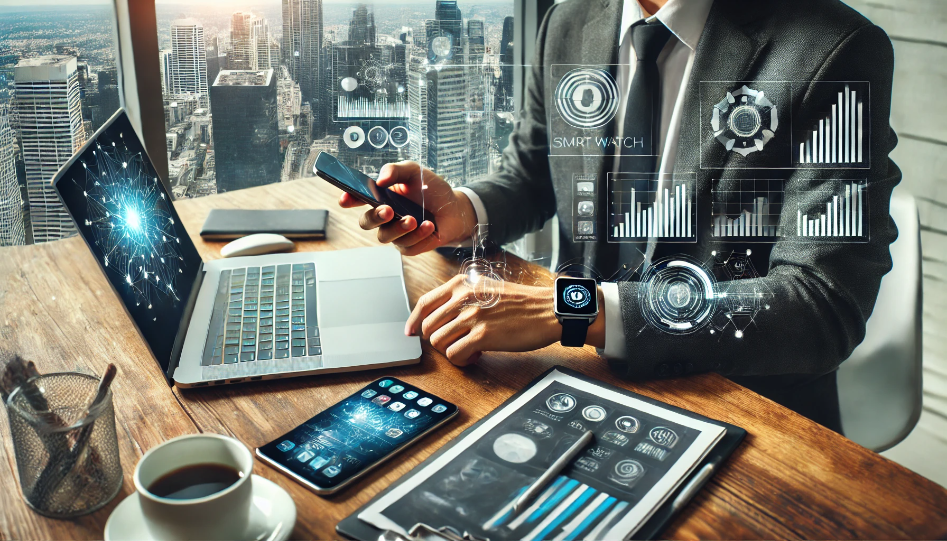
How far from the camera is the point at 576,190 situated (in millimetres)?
736

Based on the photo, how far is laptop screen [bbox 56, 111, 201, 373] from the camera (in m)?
0.65

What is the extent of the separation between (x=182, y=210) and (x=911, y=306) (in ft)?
3.90

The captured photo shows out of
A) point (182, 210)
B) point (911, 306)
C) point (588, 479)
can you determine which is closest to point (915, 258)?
Answer: point (911, 306)

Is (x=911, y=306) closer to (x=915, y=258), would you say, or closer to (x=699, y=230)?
(x=915, y=258)

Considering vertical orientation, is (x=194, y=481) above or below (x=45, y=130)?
below

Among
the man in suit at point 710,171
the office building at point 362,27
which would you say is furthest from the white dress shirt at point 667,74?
Result: the office building at point 362,27

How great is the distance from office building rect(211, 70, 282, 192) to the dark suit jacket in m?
0.47

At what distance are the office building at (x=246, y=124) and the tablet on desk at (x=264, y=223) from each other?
8 cm

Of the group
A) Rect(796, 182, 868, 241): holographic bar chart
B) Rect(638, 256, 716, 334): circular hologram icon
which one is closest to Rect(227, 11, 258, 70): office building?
Rect(638, 256, 716, 334): circular hologram icon

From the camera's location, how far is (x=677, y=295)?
29.1 inches

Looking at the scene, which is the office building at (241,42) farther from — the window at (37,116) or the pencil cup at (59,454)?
the pencil cup at (59,454)

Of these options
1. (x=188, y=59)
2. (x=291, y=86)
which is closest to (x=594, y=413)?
(x=291, y=86)

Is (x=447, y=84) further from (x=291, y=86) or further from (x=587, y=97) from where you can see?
(x=291, y=86)

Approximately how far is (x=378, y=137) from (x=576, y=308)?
37cm
